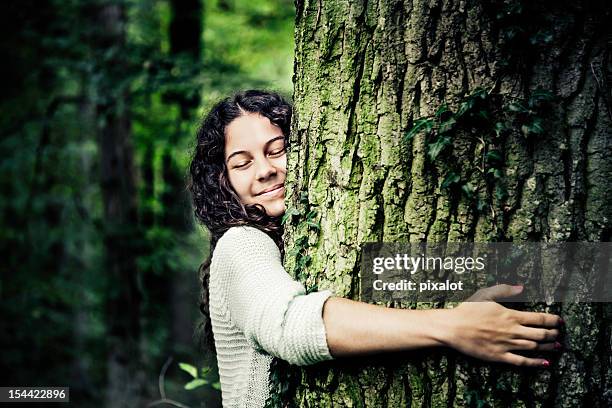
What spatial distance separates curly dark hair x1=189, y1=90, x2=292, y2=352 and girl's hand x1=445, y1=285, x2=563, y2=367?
938 millimetres

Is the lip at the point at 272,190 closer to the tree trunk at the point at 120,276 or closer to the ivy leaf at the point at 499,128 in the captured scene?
the ivy leaf at the point at 499,128

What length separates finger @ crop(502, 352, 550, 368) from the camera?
1.67 m

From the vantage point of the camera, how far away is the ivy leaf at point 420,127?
177 cm

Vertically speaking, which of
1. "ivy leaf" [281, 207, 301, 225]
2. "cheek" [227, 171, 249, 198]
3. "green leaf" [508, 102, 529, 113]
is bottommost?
"ivy leaf" [281, 207, 301, 225]

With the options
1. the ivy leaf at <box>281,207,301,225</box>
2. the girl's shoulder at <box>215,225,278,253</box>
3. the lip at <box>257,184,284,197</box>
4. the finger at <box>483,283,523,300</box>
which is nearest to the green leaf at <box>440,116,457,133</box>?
the finger at <box>483,283,523,300</box>

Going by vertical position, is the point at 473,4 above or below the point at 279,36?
below

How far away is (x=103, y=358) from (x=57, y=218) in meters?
3.49

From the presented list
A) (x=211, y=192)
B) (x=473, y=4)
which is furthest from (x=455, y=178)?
(x=211, y=192)

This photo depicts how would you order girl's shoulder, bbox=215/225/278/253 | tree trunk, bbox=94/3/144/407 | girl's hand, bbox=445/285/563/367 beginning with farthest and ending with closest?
tree trunk, bbox=94/3/144/407 → girl's shoulder, bbox=215/225/278/253 → girl's hand, bbox=445/285/563/367

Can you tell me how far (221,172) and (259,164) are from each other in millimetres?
276

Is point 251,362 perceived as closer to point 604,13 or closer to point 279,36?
point 604,13

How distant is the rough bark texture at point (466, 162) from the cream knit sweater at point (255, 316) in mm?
164

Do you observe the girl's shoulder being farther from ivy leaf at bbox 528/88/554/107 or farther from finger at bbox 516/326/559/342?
ivy leaf at bbox 528/88/554/107

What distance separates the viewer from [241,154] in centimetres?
249
